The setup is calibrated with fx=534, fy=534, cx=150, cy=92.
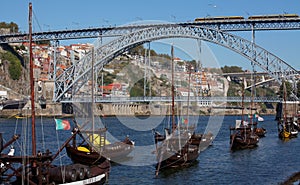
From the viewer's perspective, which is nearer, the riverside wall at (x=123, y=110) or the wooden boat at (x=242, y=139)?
the wooden boat at (x=242, y=139)

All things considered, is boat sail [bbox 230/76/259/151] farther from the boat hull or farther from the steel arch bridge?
the steel arch bridge

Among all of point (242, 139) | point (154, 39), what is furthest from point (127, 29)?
point (242, 139)

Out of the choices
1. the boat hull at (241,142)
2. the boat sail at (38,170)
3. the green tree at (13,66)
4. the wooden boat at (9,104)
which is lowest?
the boat hull at (241,142)

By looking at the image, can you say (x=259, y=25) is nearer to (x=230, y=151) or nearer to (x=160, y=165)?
(x=230, y=151)

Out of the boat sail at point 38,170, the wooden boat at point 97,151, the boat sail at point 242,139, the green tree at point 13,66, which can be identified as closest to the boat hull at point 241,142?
the boat sail at point 242,139

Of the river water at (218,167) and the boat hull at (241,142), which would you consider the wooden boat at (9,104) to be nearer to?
the river water at (218,167)

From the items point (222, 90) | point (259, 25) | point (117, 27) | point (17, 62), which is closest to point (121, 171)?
point (259, 25)

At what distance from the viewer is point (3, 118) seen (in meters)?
80.4

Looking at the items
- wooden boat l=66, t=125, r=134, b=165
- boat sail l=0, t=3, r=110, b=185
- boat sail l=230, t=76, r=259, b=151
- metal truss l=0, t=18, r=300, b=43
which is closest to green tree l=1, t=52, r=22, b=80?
metal truss l=0, t=18, r=300, b=43

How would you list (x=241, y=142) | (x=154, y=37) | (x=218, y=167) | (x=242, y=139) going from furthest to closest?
(x=154, y=37) → (x=242, y=139) → (x=241, y=142) → (x=218, y=167)

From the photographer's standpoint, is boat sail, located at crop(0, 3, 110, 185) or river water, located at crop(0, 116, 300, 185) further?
river water, located at crop(0, 116, 300, 185)

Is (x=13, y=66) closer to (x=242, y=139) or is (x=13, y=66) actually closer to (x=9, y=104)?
(x=9, y=104)

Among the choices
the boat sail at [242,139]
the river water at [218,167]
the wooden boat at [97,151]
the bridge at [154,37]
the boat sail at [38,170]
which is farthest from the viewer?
the bridge at [154,37]

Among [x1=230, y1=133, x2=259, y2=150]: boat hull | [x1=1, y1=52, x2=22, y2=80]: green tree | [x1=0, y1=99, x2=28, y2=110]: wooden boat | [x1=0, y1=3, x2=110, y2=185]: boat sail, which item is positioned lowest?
[x1=230, y1=133, x2=259, y2=150]: boat hull
